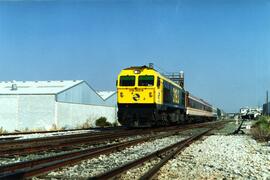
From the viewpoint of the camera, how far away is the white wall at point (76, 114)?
34.8 metres

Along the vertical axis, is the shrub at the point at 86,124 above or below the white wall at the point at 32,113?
below

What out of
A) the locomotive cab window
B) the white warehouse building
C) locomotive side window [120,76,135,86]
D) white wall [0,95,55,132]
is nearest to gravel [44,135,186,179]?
the locomotive cab window

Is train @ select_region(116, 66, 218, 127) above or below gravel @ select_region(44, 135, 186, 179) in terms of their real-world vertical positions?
above

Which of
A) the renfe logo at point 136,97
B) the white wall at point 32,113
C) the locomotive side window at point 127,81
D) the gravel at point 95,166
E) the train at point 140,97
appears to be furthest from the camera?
the white wall at point 32,113

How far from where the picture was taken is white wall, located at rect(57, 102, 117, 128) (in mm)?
34800

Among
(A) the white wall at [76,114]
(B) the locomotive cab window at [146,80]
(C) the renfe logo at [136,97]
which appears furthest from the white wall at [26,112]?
(B) the locomotive cab window at [146,80]

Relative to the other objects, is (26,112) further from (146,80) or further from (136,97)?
(146,80)

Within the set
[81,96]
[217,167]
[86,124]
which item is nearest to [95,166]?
[217,167]

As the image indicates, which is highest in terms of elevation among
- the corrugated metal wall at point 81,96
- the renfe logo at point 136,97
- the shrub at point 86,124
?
the corrugated metal wall at point 81,96

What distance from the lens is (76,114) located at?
37906mm

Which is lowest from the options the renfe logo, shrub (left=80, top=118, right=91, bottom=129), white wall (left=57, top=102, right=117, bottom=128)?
shrub (left=80, top=118, right=91, bottom=129)

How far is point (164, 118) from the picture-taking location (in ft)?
79.4

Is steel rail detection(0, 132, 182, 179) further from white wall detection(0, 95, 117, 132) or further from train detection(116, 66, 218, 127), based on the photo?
white wall detection(0, 95, 117, 132)

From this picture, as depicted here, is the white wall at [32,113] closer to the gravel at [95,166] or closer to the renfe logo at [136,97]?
the renfe logo at [136,97]
